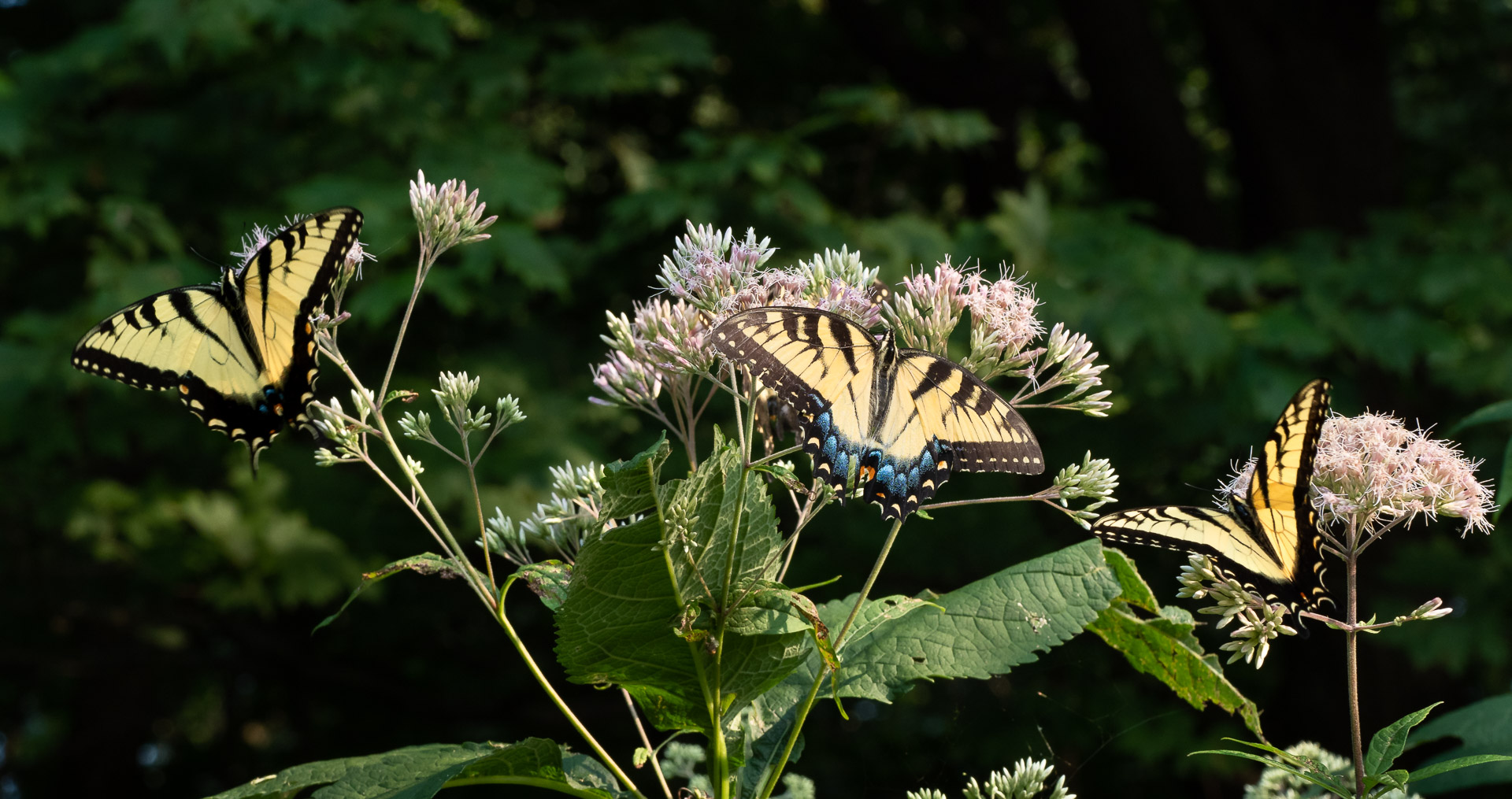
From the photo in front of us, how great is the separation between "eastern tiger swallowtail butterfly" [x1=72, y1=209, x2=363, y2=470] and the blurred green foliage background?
282cm

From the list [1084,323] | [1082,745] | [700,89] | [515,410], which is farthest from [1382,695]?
[515,410]

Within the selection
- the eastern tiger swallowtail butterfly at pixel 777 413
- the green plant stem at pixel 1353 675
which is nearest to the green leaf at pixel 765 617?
the eastern tiger swallowtail butterfly at pixel 777 413

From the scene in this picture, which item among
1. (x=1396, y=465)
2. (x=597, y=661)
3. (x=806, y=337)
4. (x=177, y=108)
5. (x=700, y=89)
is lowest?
(x=597, y=661)

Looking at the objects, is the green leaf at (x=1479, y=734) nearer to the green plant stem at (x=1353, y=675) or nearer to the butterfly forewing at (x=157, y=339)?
the green plant stem at (x=1353, y=675)

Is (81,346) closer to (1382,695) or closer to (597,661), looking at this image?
(597,661)

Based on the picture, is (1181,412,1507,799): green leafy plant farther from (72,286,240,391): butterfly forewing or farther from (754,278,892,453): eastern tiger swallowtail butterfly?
(72,286,240,391): butterfly forewing

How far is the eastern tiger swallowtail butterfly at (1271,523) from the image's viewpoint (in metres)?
1.18

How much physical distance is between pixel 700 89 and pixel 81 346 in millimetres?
5867

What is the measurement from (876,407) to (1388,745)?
2.25 feet

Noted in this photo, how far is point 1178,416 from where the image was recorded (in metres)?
5.35

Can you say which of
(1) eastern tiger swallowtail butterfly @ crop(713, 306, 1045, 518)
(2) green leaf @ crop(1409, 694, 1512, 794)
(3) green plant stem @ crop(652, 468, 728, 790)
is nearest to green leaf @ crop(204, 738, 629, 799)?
(3) green plant stem @ crop(652, 468, 728, 790)

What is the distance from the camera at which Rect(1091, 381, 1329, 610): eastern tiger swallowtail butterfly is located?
46.4 inches

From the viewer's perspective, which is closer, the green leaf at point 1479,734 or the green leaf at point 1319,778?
the green leaf at point 1319,778

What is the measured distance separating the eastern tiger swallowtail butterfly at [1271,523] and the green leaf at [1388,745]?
0.14 meters
